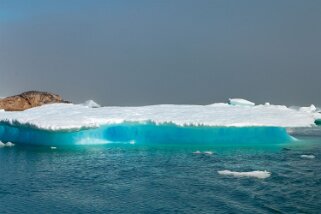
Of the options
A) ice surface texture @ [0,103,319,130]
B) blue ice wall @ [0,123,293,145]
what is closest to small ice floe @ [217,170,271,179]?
ice surface texture @ [0,103,319,130]

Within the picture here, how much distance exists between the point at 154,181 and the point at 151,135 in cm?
677

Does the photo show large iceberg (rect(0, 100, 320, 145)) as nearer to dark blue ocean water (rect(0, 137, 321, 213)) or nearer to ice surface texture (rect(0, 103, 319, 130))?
ice surface texture (rect(0, 103, 319, 130))

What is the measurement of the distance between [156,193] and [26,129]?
9.55 metres

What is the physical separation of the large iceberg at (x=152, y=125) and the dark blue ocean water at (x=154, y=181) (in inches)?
34.2

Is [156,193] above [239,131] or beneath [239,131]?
beneath

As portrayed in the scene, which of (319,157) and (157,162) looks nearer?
(157,162)

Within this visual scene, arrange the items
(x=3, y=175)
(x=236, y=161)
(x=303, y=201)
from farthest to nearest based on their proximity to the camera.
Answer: (x=236, y=161), (x=3, y=175), (x=303, y=201)

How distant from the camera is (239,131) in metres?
16.8

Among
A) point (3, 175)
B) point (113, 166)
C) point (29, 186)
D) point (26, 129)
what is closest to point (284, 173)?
point (113, 166)

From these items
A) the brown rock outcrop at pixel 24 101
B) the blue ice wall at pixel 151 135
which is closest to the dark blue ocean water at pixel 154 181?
the blue ice wall at pixel 151 135

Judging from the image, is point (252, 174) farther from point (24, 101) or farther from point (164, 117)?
point (24, 101)

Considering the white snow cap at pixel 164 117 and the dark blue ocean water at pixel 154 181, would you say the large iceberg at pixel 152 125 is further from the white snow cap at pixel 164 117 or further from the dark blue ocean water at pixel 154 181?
the dark blue ocean water at pixel 154 181

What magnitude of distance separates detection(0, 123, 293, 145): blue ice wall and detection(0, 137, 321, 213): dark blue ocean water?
2.17ft

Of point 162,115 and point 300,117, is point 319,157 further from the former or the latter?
point 162,115
